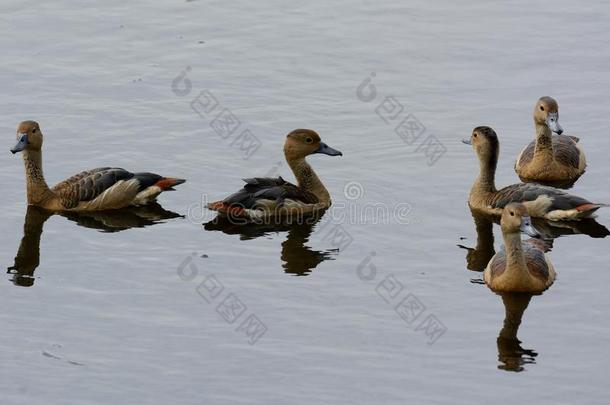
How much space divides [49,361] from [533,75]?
1269 cm

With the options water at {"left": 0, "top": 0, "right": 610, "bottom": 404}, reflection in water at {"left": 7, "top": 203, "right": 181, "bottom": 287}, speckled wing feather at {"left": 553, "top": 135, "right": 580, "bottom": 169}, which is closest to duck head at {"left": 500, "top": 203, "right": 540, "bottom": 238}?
water at {"left": 0, "top": 0, "right": 610, "bottom": 404}

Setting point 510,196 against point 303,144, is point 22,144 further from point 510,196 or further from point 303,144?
point 510,196

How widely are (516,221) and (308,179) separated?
4292 mm

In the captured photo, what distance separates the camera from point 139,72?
81.1 feet

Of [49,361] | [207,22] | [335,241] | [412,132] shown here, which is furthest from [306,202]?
[207,22]

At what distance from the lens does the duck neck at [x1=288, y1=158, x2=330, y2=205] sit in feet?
65.2

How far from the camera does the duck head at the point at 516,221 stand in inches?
653

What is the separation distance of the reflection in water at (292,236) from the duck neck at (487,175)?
232 centimetres

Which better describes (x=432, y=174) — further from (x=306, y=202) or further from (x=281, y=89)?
(x=281, y=89)

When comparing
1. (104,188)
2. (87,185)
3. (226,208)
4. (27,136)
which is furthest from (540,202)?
(27,136)

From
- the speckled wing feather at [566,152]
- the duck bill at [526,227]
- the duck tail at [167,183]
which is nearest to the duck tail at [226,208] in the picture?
the duck tail at [167,183]

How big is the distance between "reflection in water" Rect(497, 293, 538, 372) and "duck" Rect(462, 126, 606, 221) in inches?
109

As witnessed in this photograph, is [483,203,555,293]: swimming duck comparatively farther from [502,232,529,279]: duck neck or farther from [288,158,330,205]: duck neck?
[288,158,330,205]: duck neck

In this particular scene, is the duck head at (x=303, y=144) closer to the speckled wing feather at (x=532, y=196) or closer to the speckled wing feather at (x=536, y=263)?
the speckled wing feather at (x=532, y=196)
